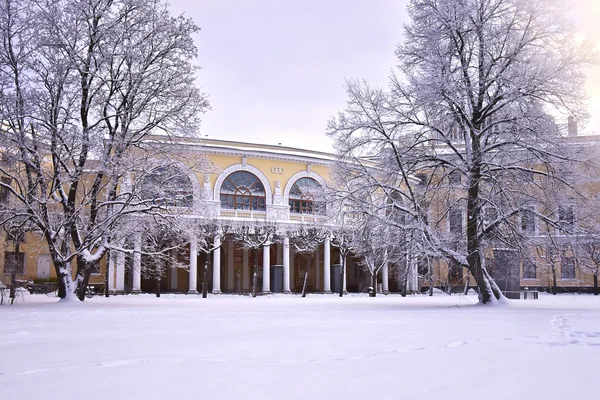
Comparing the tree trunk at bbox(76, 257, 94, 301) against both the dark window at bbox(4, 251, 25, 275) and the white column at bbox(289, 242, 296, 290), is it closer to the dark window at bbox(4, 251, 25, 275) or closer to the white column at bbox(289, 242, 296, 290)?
the dark window at bbox(4, 251, 25, 275)

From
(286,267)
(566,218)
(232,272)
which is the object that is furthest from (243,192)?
(566,218)

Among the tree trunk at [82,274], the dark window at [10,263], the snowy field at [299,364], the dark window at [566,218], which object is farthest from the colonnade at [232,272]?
the snowy field at [299,364]

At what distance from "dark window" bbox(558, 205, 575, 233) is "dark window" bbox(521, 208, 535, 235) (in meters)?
0.82

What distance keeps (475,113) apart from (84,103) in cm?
1368

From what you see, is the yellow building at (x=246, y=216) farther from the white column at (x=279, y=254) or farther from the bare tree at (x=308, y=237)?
the bare tree at (x=308, y=237)

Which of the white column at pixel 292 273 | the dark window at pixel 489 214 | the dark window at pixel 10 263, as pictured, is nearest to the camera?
the dark window at pixel 489 214

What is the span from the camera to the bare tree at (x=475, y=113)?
18.5 metres

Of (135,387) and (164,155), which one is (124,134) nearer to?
(164,155)

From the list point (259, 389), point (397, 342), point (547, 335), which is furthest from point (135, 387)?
point (547, 335)

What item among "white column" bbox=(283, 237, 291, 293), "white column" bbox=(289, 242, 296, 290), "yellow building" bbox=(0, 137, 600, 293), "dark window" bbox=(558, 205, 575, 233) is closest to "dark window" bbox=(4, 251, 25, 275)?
"yellow building" bbox=(0, 137, 600, 293)

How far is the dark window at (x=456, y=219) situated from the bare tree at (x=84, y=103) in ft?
32.3

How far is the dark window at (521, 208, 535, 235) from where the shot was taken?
62.6 feet

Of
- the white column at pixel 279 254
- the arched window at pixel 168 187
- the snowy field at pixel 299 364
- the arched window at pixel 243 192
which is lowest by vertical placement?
the snowy field at pixel 299 364

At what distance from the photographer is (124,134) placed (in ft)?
72.9
